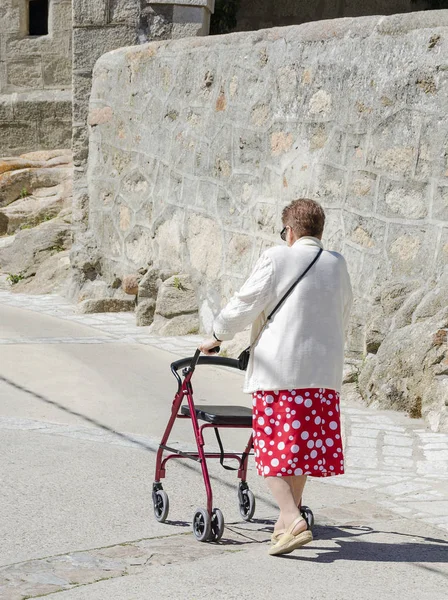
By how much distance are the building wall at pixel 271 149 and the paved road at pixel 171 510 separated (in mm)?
1414

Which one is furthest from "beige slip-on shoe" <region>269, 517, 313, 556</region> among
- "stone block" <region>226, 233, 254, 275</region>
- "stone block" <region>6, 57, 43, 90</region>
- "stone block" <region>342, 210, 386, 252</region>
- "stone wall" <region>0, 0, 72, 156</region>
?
"stone block" <region>6, 57, 43, 90</region>

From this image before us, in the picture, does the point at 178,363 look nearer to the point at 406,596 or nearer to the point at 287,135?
the point at 406,596

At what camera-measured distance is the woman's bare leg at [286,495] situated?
13.9ft

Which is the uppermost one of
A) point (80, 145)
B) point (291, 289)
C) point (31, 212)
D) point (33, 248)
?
point (80, 145)

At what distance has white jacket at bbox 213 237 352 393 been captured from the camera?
4.24m

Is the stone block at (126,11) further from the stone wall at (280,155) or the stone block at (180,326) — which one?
the stone block at (180,326)

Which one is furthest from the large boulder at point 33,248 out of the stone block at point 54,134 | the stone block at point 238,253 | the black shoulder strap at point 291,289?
the black shoulder strap at point 291,289

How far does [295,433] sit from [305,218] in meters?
0.88

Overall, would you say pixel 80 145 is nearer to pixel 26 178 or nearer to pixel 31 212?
pixel 31 212

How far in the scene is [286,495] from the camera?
4.27 m

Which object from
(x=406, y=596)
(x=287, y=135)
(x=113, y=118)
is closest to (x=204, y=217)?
(x=287, y=135)

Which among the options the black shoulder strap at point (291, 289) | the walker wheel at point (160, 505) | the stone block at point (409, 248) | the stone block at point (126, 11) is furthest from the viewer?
the stone block at point (126, 11)

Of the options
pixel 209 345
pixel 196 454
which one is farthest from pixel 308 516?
pixel 209 345

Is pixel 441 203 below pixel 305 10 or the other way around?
below
